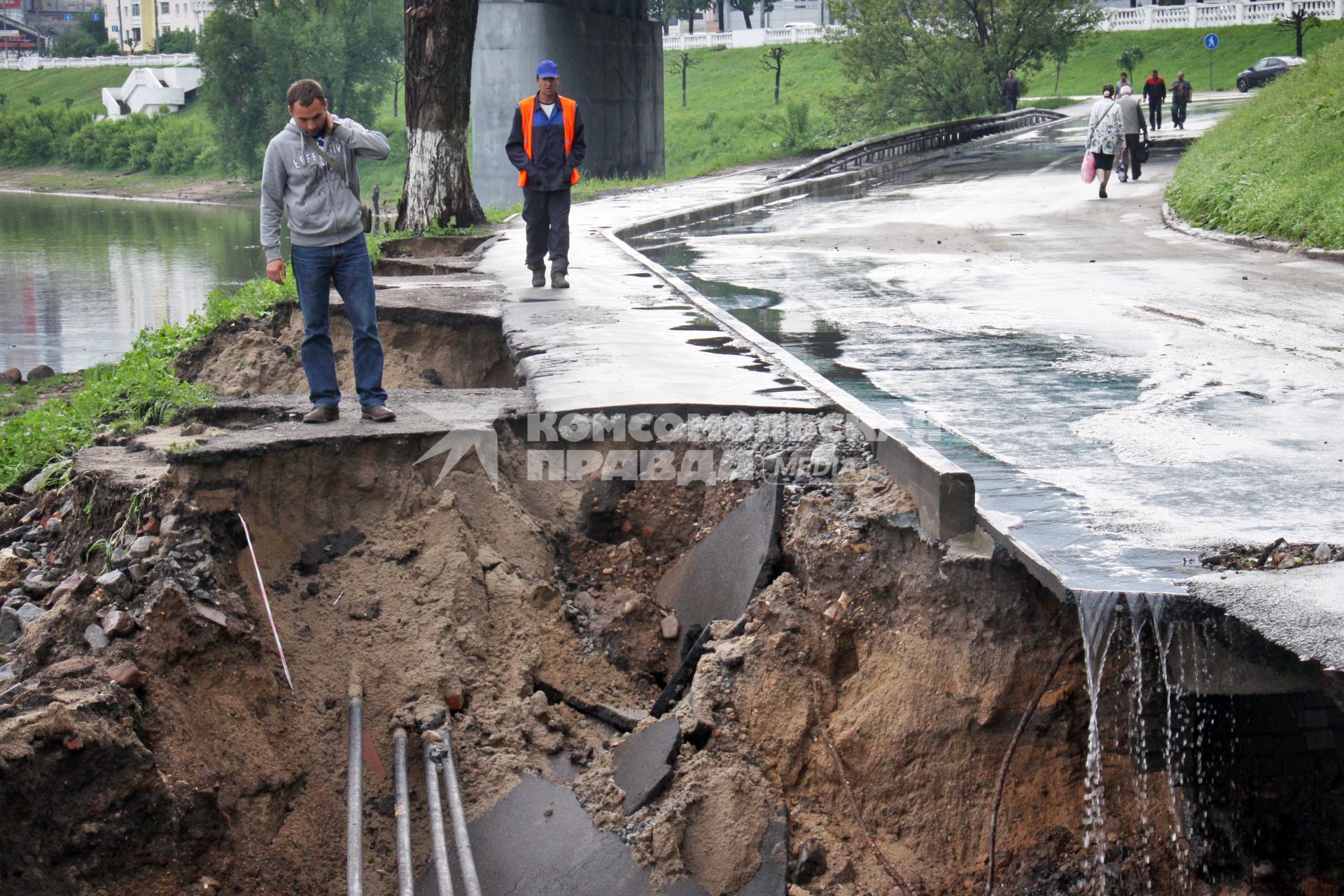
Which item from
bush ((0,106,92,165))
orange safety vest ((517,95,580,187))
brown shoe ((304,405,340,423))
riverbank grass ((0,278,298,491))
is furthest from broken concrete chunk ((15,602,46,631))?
bush ((0,106,92,165))

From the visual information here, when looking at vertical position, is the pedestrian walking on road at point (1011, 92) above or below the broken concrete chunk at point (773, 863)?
above

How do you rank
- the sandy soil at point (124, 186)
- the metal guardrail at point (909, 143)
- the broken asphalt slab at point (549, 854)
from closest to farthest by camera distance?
the broken asphalt slab at point (549, 854), the metal guardrail at point (909, 143), the sandy soil at point (124, 186)

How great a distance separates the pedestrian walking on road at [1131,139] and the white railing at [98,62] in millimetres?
72963

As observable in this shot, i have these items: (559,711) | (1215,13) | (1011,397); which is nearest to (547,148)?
(1011,397)

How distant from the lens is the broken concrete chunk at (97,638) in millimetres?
4972

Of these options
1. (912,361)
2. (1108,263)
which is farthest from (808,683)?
(1108,263)

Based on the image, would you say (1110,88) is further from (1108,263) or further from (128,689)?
(128,689)

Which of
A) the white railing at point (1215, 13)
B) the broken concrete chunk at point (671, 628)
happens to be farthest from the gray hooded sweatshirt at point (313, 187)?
the white railing at point (1215, 13)

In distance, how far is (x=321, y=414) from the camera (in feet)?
21.0

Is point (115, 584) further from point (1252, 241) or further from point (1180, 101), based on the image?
point (1180, 101)

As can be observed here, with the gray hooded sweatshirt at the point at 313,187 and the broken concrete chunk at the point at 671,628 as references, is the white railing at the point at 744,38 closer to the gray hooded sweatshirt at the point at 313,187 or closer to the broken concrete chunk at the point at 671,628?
the gray hooded sweatshirt at the point at 313,187

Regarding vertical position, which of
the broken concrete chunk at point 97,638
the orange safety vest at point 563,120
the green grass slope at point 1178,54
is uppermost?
the green grass slope at point 1178,54

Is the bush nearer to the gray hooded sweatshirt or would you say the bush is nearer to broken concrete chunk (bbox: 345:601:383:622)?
the gray hooded sweatshirt

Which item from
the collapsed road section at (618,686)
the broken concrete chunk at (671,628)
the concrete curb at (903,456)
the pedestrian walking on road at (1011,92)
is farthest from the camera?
the pedestrian walking on road at (1011,92)
